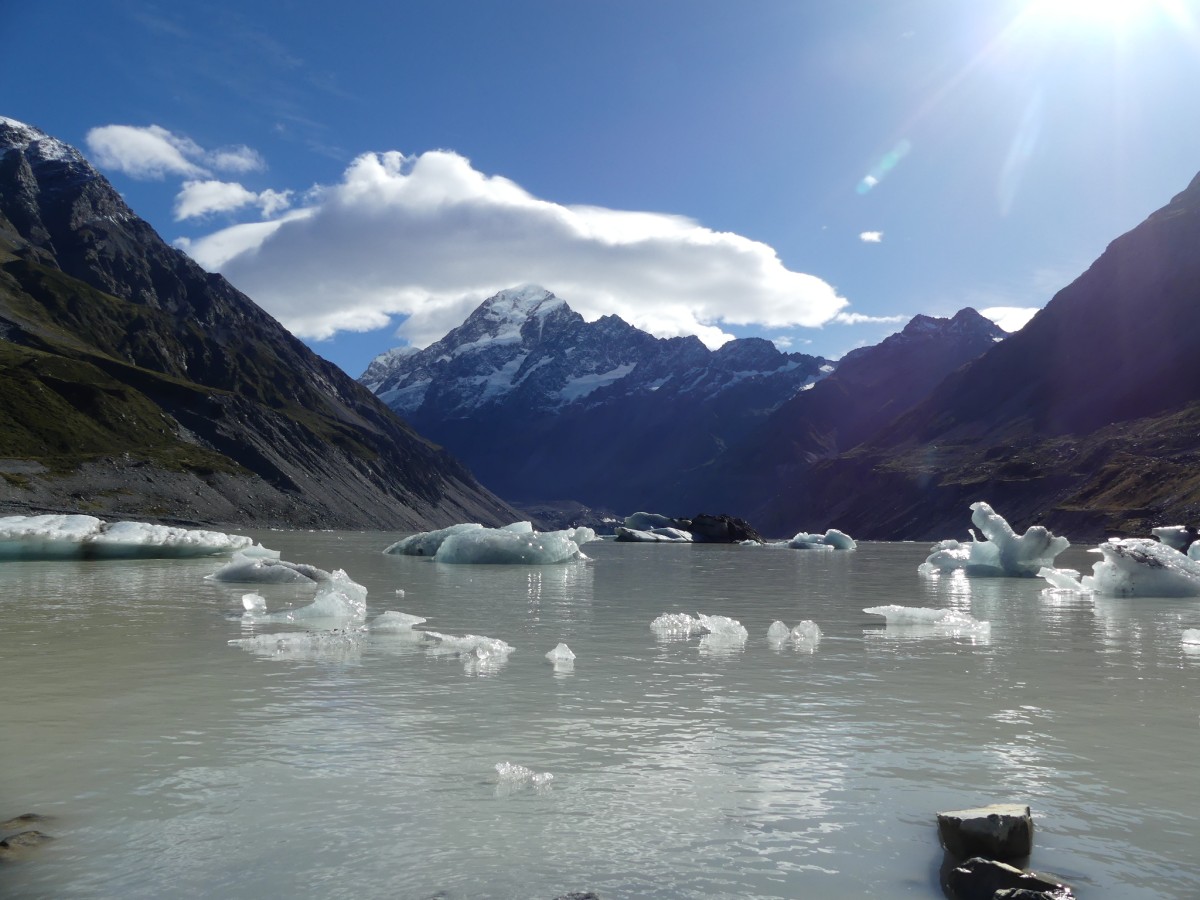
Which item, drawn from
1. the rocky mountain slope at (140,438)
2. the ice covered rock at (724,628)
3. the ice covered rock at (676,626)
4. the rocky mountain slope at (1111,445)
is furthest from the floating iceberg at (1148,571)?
the rocky mountain slope at (140,438)

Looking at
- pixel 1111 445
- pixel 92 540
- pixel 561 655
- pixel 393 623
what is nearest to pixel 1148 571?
pixel 561 655

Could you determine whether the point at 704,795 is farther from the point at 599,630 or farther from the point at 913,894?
the point at 599,630

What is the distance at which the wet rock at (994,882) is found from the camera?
657cm

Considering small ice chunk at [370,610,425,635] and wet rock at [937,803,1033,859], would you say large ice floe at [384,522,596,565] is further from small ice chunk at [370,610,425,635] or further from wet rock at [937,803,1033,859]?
wet rock at [937,803,1033,859]

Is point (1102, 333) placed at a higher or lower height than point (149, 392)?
higher

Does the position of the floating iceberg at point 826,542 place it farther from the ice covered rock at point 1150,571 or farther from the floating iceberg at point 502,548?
the ice covered rock at point 1150,571

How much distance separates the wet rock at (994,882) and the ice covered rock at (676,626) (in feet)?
46.5

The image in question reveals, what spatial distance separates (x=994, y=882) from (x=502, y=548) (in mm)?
44139

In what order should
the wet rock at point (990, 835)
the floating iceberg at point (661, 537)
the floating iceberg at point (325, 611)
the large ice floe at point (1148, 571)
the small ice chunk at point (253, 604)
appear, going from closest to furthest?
the wet rock at point (990, 835), the floating iceberg at point (325, 611), the small ice chunk at point (253, 604), the large ice floe at point (1148, 571), the floating iceberg at point (661, 537)

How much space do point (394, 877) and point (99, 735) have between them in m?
5.72

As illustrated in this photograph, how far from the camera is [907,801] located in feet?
28.8

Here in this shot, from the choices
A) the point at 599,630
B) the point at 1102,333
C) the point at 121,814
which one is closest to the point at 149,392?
the point at 599,630

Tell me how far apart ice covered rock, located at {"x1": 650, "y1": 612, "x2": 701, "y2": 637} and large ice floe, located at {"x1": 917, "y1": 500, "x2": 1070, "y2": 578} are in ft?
88.2

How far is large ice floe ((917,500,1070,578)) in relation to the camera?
45.4 m
